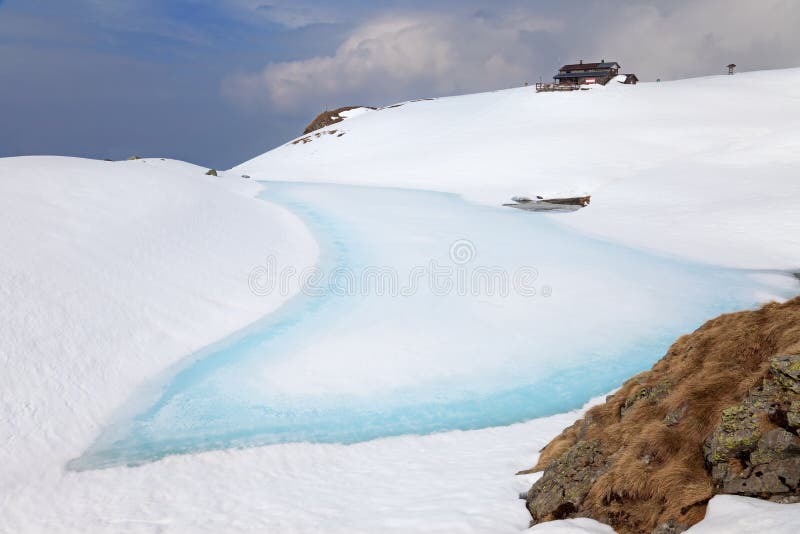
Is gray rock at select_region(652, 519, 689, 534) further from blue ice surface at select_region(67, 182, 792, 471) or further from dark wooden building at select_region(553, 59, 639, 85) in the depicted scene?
dark wooden building at select_region(553, 59, 639, 85)

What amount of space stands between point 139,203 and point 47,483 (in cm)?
1369

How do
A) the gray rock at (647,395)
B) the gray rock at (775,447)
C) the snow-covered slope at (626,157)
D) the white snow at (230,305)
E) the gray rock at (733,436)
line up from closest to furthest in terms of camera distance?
the gray rock at (775,447) < the gray rock at (733,436) < the gray rock at (647,395) < the white snow at (230,305) < the snow-covered slope at (626,157)

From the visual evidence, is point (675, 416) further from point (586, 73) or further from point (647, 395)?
point (586, 73)

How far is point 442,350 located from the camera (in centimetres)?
1233

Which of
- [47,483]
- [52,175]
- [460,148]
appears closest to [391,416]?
[47,483]

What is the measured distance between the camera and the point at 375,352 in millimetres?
12250

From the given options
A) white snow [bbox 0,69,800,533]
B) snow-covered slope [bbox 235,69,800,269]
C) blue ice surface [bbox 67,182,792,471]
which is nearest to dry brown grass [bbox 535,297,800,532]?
white snow [bbox 0,69,800,533]

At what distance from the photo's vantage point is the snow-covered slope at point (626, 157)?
22.2 m

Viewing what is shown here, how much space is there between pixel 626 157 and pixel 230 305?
31.3m

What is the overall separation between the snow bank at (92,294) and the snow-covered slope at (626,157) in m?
17.2

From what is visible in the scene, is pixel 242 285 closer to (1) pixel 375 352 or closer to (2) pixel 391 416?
(1) pixel 375 352

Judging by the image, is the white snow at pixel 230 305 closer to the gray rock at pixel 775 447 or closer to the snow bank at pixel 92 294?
the snow bank at pixel 92 294

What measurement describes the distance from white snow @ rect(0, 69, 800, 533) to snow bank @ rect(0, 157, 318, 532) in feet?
0.16

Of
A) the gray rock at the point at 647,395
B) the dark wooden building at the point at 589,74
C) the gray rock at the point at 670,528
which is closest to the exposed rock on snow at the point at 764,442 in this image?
the gray rock at the point at 670,528
